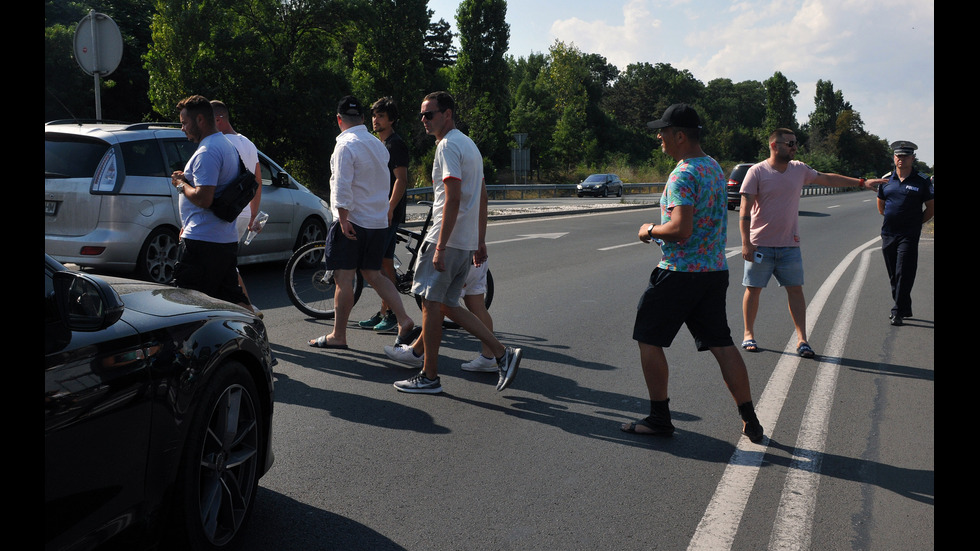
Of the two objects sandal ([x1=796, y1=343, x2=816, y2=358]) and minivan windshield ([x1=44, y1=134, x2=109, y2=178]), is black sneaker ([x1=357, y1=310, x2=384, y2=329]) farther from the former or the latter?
sandal ([x1=796, y1=343, x2=816, y2=358])

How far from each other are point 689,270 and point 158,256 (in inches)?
248

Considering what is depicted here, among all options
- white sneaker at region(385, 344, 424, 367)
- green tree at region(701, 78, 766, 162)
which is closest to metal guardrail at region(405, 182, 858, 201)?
white sneaker at region(385, 344, 424, 367)

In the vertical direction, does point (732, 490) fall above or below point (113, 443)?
below

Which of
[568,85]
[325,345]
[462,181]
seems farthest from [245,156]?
[568,85]

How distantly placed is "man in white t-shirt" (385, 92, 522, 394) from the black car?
6.82ft

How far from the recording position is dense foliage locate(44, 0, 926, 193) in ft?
73.8

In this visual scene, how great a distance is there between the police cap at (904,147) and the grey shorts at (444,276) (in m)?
5.38

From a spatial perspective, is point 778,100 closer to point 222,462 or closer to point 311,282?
point 311,282

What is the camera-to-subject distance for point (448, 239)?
556cm

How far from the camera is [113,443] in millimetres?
2555
